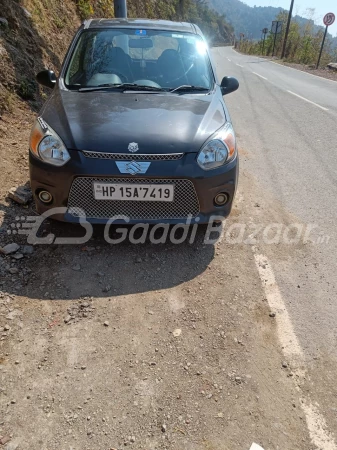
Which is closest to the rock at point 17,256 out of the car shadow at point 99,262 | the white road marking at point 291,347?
the car shadow at point 99,262

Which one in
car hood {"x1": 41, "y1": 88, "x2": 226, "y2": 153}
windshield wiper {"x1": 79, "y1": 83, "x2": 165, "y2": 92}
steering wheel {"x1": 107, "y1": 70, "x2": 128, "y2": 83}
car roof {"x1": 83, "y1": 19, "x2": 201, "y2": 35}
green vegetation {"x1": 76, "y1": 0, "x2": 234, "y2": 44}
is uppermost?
car roof {"x1": 83, "y1": 19, "x2": 201, "y2": 35}

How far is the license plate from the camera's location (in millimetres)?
2779

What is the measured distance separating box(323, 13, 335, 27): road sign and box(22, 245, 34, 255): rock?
2409 cm

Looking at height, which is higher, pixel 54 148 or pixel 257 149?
pixel 54 148

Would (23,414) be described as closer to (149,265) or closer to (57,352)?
(57,352)

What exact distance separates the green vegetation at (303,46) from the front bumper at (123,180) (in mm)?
30054

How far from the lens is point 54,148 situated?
2.82m

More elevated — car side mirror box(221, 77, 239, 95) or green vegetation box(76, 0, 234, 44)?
car side mirror box(221, 77, 239, 95)

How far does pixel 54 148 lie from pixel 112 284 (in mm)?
1107

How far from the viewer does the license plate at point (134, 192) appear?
109 inches

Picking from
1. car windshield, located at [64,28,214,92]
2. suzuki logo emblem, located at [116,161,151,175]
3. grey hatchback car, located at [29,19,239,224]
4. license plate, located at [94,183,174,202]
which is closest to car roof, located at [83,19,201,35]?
car windshield, located at [64,28,214,92]

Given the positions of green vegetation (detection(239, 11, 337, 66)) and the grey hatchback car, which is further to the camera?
green vegetation (detection(239, 11, 337, 66))

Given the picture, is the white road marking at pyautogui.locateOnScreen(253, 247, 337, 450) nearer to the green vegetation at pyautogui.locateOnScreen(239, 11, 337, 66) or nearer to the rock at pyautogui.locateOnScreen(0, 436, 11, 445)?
the rock at pyautogui.locateOnScreen(0, 436, 11, 445)

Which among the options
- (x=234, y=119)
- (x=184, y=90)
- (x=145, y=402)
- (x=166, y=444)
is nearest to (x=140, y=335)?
(x=145, y=402)
